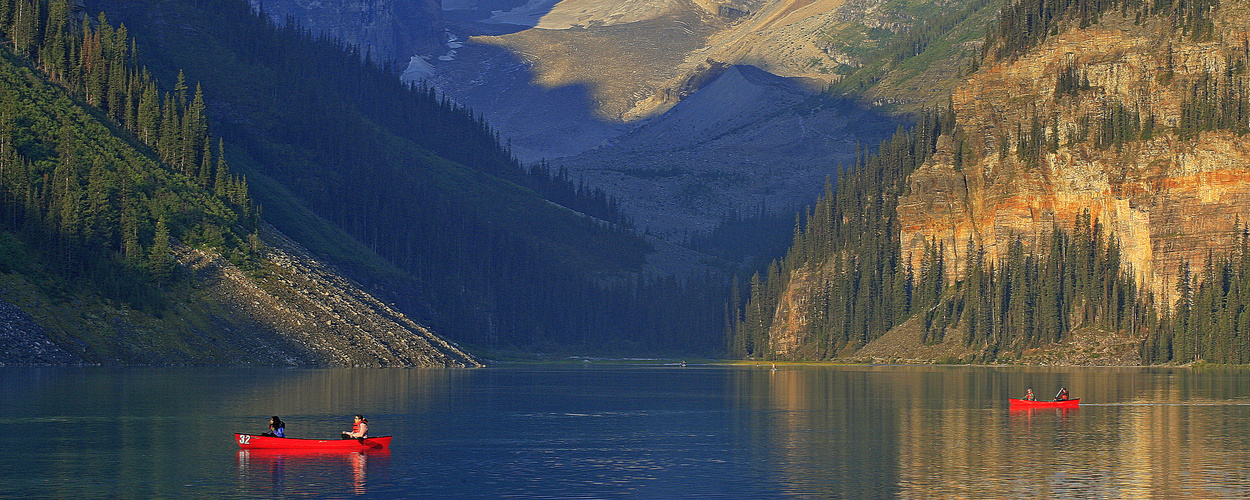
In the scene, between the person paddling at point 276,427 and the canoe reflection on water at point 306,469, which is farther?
the person paddling at point 276,427

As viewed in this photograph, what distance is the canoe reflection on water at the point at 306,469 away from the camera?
255ft

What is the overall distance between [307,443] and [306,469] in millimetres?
7825

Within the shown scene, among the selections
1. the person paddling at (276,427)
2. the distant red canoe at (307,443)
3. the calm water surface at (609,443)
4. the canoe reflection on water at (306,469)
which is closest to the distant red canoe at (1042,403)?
the calm water surface at (609,443)

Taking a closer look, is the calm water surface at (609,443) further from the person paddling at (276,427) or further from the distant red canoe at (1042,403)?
the person paddling at (276,427)

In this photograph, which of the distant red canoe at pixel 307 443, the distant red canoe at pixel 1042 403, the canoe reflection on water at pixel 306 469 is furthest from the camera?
the distant red canoe at pixel 1042 403

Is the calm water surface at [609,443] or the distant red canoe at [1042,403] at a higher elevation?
the distant red canoe at [1042,403]

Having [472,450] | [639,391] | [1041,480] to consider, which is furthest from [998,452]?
[639,391]

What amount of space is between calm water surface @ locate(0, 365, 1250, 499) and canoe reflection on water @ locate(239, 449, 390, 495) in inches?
8.3

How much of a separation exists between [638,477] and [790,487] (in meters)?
9.89

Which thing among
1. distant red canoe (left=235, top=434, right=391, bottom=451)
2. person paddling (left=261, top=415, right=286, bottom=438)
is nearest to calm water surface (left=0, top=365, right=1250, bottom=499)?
distant red canoe (left=235, top=434, right=391, bottom=451)

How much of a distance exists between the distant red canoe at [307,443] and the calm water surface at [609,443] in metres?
0.71

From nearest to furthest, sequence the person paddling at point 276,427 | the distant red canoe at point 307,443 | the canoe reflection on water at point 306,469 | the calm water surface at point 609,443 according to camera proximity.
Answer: the canoe reflection on water at point 306,469 < the calm water surface at point 609,443 < the distant red canoe at point 307,443 < the person paddling at point 276,427

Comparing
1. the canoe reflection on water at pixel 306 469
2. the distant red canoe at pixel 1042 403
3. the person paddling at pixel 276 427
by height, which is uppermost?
the person paddling at pixel 276 427

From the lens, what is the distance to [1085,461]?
302ft
